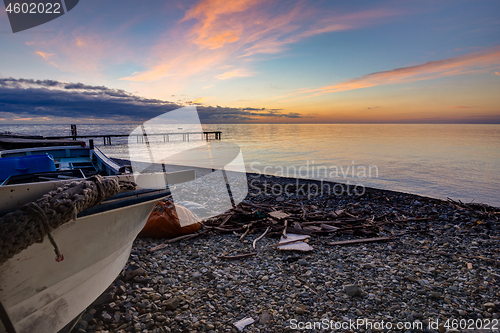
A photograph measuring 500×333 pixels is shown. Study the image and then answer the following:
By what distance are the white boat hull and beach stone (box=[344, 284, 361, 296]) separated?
12.2ft

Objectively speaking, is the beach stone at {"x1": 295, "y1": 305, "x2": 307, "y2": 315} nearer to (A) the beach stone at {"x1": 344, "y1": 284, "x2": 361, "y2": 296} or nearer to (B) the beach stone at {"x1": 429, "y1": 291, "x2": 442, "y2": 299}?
(A) the beach stone at {"x1": 344, "y1": 284, "x2": 361, "y2": 296}

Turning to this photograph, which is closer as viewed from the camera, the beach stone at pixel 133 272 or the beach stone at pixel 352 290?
the beach stone at pixel 352 290

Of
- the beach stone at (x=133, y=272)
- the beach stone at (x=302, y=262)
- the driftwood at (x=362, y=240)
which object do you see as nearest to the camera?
the beach stone at (x=133, y=272)

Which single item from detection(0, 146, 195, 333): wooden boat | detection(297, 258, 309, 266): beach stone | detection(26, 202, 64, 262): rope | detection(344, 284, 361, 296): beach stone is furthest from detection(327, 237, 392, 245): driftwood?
detection(26, 202, 64, 262): rope

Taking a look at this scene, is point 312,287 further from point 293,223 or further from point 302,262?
point 293,223

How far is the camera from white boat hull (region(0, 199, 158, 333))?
2346mm

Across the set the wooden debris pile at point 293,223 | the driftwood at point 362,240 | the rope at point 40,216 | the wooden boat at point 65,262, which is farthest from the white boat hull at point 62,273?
the driftwood at point 362,240

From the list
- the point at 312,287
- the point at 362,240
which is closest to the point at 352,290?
the point at 312,287

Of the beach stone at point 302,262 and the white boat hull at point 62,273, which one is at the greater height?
the white boat hull at point 62,273

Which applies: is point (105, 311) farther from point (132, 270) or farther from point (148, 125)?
point (148, 125)

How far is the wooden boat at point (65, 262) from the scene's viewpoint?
7.59 feet

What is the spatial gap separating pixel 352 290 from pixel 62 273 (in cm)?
439

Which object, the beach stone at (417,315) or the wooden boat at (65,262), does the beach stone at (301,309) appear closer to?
the beach stone at (417,315)

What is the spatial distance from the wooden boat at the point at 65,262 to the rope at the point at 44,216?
9 cm
